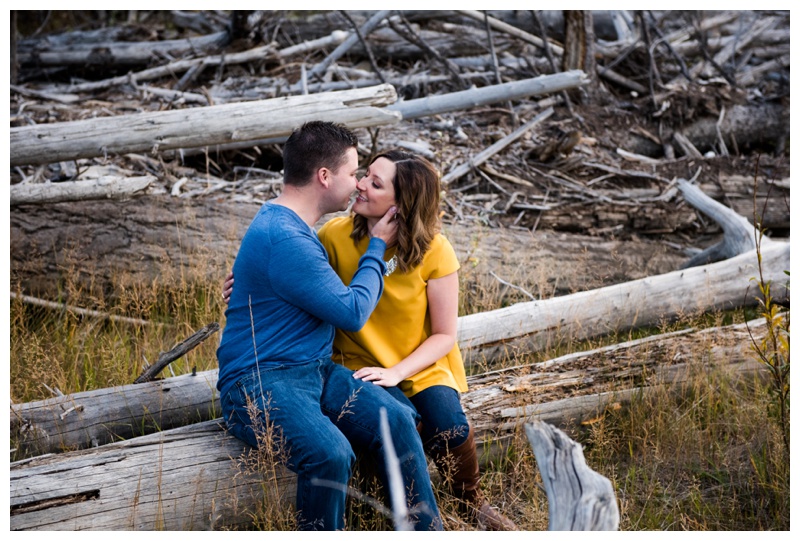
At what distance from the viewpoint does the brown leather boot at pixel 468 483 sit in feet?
10.2

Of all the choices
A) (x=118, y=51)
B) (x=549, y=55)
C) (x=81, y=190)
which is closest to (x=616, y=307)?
(x=81, y=190)

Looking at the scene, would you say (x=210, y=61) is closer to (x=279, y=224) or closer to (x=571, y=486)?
(x=279, y=224)

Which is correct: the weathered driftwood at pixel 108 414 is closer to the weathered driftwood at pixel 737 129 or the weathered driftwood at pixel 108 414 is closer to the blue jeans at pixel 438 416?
the blue jeans at pixel 438 416

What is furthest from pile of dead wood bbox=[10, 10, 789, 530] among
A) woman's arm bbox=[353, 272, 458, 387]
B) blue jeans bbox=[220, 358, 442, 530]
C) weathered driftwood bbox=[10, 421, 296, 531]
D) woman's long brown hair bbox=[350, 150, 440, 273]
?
woman's long brown hair bbox=[350, 150, 440, 273]

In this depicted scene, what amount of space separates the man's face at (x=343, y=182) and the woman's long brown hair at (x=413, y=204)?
6.4 inches

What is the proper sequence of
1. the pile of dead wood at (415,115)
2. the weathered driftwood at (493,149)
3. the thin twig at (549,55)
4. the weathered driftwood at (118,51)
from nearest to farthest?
1. the pile of dead wood at (415,115)
2. the weathered driftwood at (493,149)
3. the thin twig at (549,55)
4. the weathered driftwood at (118,51)

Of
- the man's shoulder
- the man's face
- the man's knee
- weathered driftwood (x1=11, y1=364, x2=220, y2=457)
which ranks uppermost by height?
the man's face

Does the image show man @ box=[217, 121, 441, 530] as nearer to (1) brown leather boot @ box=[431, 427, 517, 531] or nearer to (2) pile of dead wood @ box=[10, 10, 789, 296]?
(1) brown leather boot @ box=[431, 427, 517, 531]

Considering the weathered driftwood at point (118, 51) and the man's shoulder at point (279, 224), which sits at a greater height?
the weathered driftwood at point (118, 51)

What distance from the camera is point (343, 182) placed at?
3.11m

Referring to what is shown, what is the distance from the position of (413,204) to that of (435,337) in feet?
1.98

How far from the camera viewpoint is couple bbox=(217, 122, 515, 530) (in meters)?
2.81

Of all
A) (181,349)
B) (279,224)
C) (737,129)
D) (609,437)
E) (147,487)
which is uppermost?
(279,224)

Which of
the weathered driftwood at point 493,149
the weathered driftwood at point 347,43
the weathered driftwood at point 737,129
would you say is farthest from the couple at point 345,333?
the weathered driftwood at point 737,129
